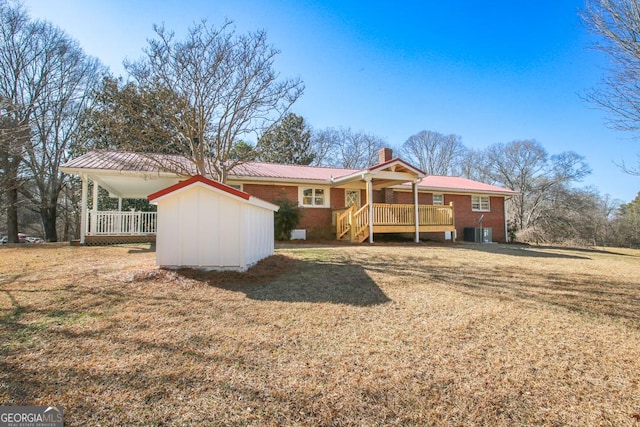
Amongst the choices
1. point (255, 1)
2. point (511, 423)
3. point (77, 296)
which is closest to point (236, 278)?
point (77, 296)

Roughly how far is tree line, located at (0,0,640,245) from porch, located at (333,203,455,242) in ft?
16.3

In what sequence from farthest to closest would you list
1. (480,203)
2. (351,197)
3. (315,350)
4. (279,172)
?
(480,203) < (351,197) < (279,172) < (315,350)

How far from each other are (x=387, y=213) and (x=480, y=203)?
8.94 meters

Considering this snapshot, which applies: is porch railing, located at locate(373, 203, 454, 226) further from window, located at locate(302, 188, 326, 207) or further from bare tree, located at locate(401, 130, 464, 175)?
bare tree, located at locate(401, 130, 464, 175)

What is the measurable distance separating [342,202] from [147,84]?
9.93 m

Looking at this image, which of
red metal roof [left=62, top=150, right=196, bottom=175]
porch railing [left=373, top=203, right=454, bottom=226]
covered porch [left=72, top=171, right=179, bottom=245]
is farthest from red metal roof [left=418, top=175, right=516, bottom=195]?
covered porch [left=72, top=171, right=179, bottom=245]

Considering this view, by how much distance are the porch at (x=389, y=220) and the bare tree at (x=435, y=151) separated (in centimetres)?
2200

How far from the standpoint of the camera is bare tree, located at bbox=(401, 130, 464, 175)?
1406 inches

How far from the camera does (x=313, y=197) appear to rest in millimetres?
15945

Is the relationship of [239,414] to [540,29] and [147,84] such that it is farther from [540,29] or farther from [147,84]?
[540,29]

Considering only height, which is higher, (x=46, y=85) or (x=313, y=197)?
(x=46, y=85)

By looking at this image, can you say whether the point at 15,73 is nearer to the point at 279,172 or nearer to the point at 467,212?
the point at 279,172

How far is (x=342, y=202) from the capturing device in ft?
54.0

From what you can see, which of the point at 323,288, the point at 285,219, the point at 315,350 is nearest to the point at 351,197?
the point at 285,219
